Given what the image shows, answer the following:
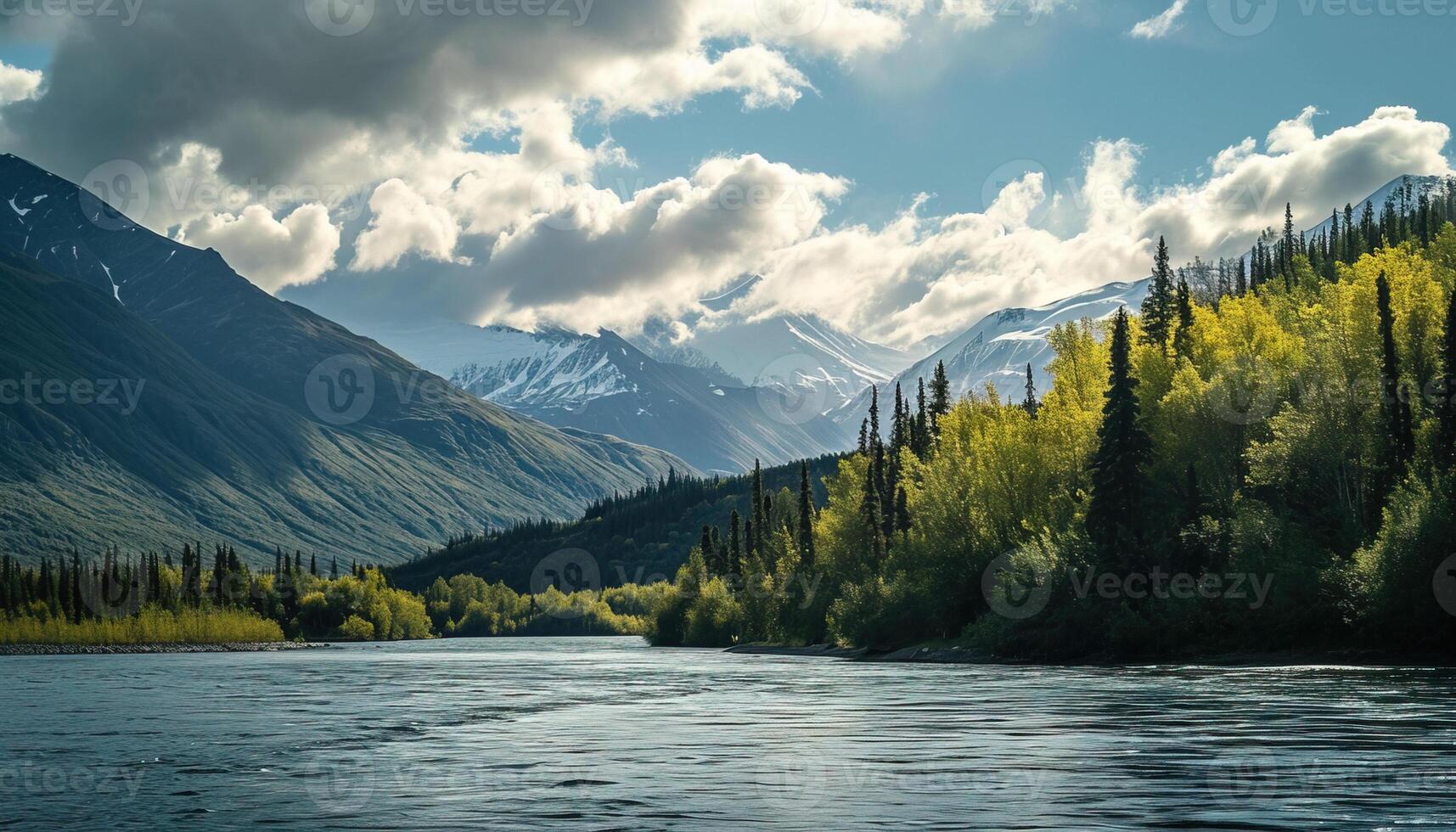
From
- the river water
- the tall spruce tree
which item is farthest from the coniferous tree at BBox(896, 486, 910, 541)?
the river water

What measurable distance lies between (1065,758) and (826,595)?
11050 centimetres

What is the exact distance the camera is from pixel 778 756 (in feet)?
132

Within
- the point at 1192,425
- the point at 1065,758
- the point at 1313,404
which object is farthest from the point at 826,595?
the point at 1065,758

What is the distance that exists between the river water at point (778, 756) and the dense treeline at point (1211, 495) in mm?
7735

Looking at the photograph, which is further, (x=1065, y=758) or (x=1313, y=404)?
(x=1313, y=404)

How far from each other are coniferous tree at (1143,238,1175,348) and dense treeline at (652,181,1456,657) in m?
4.97

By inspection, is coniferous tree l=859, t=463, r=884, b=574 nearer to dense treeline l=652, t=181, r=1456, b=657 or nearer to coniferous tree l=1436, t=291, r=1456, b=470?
dense treeline l=652, t=181, r=1456, b=657

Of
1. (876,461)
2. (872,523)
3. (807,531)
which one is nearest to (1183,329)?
(872,523)

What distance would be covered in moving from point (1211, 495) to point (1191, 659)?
16254 mm

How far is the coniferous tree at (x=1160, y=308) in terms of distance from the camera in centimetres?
13675

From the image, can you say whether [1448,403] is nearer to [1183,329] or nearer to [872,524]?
[1183,329]

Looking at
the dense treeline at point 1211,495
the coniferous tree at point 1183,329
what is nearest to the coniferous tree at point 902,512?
the dense treeline at point 1211,495

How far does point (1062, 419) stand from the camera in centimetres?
10900

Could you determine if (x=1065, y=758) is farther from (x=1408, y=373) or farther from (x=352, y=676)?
(x=352, y=676)
